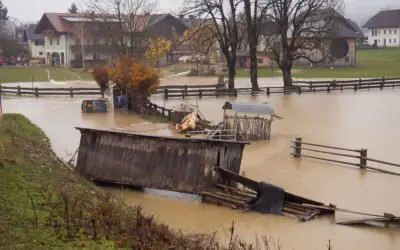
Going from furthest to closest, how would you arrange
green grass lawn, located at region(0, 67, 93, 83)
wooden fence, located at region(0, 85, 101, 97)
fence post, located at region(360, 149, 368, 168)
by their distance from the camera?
green grass lawn, located at region(0, 67, 93, 83)
wooden fence, located at region(0, 85, 101, 97)
fence post, located at region(360, 149, 368, 168)

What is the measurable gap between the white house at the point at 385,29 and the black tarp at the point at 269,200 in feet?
353

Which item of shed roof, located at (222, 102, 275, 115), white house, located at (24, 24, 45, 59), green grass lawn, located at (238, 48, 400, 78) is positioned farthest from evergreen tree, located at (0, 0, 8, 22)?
shed roof, located at (222, 102, 275, 115)

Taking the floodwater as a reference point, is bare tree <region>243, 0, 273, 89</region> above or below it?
above

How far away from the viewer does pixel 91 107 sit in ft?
115

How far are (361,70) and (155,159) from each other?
5879cm

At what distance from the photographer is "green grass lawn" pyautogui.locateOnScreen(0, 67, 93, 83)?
6353 centimetres

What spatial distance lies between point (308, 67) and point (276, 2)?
30.1 m

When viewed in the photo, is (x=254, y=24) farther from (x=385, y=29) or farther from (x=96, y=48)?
(x=385, y=29)

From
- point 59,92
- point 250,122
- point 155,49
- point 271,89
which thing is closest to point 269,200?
point 250,122

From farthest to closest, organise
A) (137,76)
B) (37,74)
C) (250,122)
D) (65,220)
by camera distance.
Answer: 1. (37,74)
2. (137,76)
3. (250,122)
4. (65,220)

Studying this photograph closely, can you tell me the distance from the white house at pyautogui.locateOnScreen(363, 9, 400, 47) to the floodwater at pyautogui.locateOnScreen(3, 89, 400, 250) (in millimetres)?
83422

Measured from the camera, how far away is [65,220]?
10.1m

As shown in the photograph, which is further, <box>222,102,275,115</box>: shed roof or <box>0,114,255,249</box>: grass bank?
<box>222,102,275,115</box>: shed roof

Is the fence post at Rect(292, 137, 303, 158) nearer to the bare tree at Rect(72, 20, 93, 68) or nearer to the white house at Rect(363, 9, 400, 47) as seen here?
the bare tree at Rect(72, 20, 93, 68)
